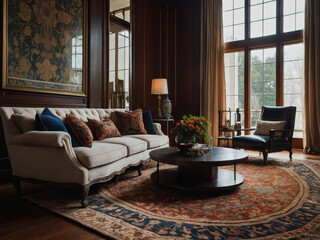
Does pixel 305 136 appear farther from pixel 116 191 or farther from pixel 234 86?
pixel 116 191

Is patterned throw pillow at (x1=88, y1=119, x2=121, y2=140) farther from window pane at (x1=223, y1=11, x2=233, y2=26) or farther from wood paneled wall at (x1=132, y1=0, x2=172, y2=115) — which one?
window pane at (x1=223, y1=11, x2=233, y2=26)

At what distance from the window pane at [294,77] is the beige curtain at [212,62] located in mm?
1356

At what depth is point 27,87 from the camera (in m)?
3.32

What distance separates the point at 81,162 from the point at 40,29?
2212 mm

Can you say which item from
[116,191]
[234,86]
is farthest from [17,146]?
[234,86]

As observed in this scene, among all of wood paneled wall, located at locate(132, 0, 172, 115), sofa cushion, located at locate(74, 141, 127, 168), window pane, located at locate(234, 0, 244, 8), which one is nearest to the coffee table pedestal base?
sofa cushion, located at locate(74, 141, 127, 168)

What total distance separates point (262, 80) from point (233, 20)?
1.65 metres

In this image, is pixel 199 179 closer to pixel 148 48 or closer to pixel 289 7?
pixel 148 48

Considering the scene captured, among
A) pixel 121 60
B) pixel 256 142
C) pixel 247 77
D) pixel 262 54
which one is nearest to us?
pixel 256 142

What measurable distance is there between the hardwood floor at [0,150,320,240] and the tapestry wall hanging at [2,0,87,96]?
1.66 meters

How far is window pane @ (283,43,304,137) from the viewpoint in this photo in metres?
5.40

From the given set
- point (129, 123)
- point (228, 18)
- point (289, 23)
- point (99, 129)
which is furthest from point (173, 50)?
point (99, 129)

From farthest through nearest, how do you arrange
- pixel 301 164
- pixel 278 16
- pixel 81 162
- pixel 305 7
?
pixel 278 16, pixel 305 7, pixel 301 164, pixel 81 162

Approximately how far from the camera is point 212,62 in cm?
602
